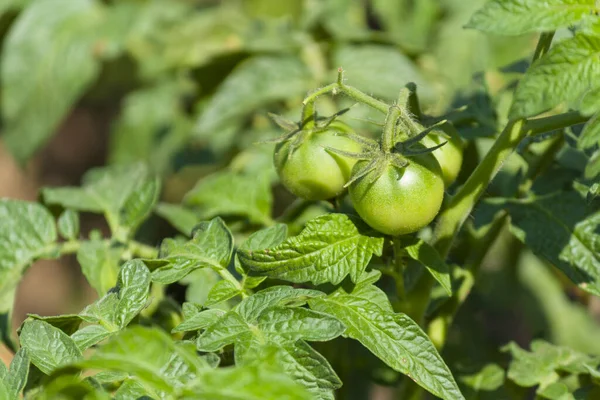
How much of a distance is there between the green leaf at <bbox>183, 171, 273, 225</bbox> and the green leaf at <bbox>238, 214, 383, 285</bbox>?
0.40 metres

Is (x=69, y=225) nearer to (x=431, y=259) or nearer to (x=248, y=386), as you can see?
(x=431, y=259)

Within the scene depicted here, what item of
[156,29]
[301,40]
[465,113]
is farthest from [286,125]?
[156,29]

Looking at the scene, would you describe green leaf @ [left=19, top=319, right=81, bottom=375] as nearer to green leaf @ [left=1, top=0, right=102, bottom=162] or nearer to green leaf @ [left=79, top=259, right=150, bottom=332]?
green leaf @ [left=79, top=259, right=150, bottom=332]

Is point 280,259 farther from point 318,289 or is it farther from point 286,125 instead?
point 286,125

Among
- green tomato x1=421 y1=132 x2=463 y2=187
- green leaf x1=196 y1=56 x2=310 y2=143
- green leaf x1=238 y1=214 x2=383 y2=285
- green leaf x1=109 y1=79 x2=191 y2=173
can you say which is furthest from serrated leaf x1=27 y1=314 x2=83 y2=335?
green leaf x1=109 y1=79 x2=191 y2=173

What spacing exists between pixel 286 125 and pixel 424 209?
236 millimetres

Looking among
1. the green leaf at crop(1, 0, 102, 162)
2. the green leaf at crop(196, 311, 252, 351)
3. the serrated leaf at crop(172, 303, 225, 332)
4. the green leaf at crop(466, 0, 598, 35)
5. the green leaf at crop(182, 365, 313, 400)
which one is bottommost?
the green leaf at crop(1, 0, 102, 162)

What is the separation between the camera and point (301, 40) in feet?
6.48

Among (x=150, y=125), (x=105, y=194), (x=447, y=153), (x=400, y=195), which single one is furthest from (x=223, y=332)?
(x=150, y=125)

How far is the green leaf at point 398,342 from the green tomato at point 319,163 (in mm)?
175

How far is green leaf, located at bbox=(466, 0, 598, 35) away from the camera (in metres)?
0.82

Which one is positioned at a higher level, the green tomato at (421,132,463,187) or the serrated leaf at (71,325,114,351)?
the green tomato at (421,132,463,187)

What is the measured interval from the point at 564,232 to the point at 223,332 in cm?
52

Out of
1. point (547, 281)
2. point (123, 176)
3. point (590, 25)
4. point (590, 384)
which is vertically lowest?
point (547, 281)
